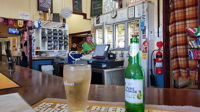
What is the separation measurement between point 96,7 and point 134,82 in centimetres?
678

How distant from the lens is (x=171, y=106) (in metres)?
0.69

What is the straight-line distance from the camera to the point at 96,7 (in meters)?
7.04

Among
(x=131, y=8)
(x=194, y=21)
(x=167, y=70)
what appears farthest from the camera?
(x=131, y=8)

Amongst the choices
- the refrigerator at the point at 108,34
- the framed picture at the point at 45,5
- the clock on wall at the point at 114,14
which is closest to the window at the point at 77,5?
the framed picture at the point at 45,5

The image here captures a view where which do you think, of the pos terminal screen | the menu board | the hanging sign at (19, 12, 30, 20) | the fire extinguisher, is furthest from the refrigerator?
the pos terminal screen

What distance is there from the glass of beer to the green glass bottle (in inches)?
5.1

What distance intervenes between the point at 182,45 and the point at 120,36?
2743 millimetres

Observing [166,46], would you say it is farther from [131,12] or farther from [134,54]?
[134,54]

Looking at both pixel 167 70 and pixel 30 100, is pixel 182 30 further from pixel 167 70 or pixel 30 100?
pixel 30 100

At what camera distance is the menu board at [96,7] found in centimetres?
684

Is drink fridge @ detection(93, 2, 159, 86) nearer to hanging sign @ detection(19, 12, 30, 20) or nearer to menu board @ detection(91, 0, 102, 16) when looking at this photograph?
menu board @ detection(91, 0, 102, 16)

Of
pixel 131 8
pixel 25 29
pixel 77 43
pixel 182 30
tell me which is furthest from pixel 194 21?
pixel 77 43

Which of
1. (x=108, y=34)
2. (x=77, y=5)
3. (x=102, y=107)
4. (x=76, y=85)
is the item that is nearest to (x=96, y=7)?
(x=77, y=5)

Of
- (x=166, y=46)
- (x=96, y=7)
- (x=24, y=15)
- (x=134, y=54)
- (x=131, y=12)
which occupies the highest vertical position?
(x=96, y=7)
